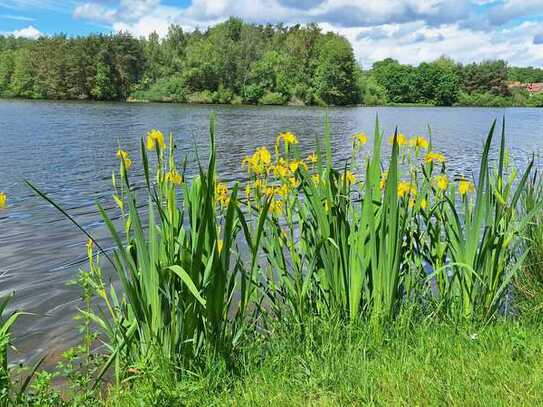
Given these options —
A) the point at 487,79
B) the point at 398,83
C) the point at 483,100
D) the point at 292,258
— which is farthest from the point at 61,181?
the point at 487,79

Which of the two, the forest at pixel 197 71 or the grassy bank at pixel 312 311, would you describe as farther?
the forest at pixel 197 71

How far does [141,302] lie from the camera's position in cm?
276

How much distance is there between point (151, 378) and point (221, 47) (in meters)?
88.1

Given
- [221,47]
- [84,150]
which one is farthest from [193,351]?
[221,47]

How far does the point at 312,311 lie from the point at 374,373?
0.71 meters

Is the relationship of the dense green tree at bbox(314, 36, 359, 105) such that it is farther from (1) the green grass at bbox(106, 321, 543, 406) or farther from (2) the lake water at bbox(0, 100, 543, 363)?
(1) the green grass at bbox(106, 321, 543, 406)

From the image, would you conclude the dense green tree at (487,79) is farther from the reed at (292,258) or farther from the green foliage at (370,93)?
the reed at (292,258)

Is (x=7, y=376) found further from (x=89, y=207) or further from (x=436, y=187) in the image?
(x=89, y=207)

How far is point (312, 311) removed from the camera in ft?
10.9

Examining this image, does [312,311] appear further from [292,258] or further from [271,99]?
[271,99]

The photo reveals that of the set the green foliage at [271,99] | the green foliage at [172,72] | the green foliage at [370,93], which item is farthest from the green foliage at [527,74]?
the green foliage at [271,99]

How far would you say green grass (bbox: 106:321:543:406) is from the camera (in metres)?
2.51

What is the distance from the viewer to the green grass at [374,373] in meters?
2.51

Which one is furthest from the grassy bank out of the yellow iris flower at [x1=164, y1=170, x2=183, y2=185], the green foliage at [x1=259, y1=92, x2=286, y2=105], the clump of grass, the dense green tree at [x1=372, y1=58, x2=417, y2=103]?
the dense green tree at [x1=372, y1=58, x2=417, y2=103]
